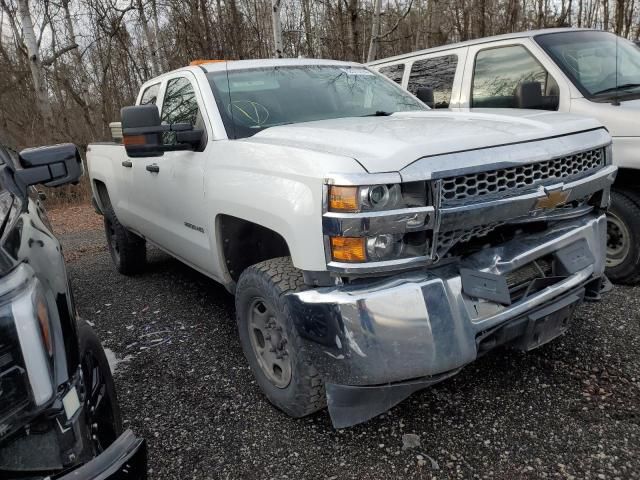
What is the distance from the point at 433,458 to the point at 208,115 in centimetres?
231

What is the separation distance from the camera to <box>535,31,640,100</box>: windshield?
409 cm

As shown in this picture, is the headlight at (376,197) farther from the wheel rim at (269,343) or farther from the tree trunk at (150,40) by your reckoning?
the tree trunk at (150,40)

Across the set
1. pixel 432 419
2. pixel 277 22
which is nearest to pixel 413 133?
pixel 432 419

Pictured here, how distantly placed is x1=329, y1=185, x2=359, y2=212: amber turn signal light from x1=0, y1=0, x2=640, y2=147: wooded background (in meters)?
9.11

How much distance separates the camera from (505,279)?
2.26 meters

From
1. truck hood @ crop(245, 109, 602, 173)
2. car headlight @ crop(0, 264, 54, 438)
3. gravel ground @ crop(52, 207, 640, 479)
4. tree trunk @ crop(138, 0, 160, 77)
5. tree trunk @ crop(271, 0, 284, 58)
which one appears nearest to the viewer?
car headlight @ crop(0, 264, 54, 438)

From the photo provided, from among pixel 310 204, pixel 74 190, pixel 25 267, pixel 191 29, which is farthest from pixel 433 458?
pixel 191 29

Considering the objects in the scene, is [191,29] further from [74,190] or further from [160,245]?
[160,245]

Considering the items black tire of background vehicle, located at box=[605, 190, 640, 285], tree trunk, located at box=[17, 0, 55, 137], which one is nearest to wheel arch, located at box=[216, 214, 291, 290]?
black tire of background vehicle, located at box=[605, 190, 640, 285]

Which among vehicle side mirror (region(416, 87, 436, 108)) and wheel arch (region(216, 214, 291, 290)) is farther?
vehicle side mirror (region(416, 87, 436, 108))

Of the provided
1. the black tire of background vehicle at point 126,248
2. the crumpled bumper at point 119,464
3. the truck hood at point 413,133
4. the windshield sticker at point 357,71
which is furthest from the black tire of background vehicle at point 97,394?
the black tire of background vehicle at point 126,248

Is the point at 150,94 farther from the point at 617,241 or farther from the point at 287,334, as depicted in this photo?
the point at 617,241

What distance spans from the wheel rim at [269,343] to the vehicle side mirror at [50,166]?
3.58 feet

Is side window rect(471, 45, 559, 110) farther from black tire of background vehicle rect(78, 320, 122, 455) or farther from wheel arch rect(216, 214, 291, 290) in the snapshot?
black tire of background vehicle rect(78, 320, 122, 455)
